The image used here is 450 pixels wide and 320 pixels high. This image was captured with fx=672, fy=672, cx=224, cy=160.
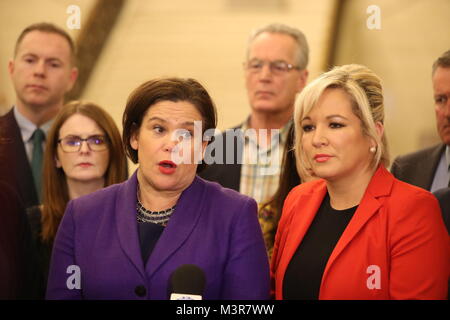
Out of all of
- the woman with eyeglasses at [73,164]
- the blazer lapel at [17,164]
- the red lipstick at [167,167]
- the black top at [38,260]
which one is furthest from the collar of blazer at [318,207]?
the blazer lapel at [17,164]

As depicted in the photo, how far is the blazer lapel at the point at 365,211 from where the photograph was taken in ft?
7.08

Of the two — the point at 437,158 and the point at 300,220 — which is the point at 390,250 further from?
the point at 437,158

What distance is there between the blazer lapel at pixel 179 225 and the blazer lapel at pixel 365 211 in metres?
0.46

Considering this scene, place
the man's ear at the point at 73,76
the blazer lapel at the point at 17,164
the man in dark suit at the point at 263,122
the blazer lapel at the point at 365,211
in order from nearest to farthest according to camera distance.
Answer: the blazer lapel at the point at 365,211 < the man in dark suit at the point at 263,122 < the blazer lapel at the point at 17,164 < the man's ear at the point at 73,76

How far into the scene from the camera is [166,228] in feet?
6.91

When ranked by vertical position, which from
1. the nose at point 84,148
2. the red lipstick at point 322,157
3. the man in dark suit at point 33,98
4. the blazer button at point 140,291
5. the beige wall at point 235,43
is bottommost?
the blazer button at point 140,291

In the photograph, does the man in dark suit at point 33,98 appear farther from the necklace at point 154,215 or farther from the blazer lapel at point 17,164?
the necklace at point 154,215

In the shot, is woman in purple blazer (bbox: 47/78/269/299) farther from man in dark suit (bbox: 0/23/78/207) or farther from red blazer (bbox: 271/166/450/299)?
man in dark suit (bbox: 0/23/78/207)

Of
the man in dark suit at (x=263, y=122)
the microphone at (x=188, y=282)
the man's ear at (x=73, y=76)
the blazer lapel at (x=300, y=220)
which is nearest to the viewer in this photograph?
the microphone at (x=188, y=282)

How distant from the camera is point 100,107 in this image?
2.91 meters

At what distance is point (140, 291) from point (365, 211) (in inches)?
29.9

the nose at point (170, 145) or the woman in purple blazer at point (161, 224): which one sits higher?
the nose at point (170, 145)

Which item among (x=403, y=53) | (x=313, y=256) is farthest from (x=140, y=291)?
(x=403, y=53)

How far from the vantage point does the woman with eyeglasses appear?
2809 millimetres
